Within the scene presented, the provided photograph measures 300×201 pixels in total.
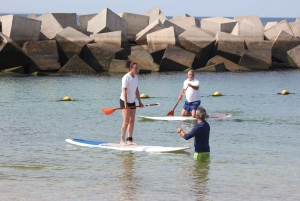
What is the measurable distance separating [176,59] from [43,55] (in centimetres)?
709

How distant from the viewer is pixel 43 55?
120 feet

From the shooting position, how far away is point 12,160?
1348 centimetres

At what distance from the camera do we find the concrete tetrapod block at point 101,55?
37.7m

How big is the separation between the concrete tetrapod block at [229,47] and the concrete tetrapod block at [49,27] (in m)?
9.09

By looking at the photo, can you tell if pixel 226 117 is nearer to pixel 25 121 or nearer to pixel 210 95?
pixel 25 121

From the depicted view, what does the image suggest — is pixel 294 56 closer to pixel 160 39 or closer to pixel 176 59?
pixel 176 59

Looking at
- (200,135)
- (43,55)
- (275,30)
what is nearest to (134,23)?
(275,30)

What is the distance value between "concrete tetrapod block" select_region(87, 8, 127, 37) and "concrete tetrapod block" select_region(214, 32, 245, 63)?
6141 mm

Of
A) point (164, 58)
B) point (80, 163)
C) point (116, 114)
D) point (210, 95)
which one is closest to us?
point (80, 163)

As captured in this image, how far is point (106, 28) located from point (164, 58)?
5765mm

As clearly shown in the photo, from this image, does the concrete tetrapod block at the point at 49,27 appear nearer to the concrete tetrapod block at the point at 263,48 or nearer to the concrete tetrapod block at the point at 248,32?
the concrete tetrapod block at the point at 248,32

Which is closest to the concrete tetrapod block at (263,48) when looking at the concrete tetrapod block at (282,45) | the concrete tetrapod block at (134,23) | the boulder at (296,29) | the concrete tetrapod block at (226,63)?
the concrete tetrapod block at (226,63)

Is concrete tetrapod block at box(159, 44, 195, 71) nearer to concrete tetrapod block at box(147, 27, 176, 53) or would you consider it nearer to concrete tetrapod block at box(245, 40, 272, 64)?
concrete tetrapod block at box(147, 27, 176, 53)

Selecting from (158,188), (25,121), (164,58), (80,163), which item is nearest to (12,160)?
(80,163)
